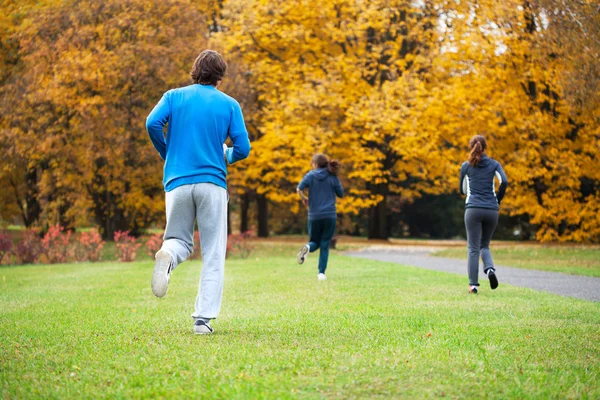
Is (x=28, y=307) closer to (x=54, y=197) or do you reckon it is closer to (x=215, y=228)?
(x=215, y=228)

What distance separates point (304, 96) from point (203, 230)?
20.3 m

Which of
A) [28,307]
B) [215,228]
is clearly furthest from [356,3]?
[215,228]

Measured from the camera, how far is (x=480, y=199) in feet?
33.9

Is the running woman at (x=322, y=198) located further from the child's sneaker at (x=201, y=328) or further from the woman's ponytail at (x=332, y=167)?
the child's sneaker at (x=201, y=328)

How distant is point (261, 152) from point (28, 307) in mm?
18588

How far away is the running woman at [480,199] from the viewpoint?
10.3m

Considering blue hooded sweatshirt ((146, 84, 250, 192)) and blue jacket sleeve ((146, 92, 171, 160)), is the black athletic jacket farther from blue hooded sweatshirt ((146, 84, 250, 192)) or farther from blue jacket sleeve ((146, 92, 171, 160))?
blue jacket sleeve ((146, 92, 171, 160))

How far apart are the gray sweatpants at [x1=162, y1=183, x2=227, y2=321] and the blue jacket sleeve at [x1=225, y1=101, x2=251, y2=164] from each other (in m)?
0.31

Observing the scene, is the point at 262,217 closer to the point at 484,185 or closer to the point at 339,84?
the point at 339,84

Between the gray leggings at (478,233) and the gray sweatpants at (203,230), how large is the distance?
4.98m

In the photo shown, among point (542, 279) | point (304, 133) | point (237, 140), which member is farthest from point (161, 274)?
point (304, 133)

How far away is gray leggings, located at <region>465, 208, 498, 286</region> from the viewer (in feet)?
33.9

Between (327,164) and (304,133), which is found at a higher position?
(304,133)

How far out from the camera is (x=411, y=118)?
25.0 metres
